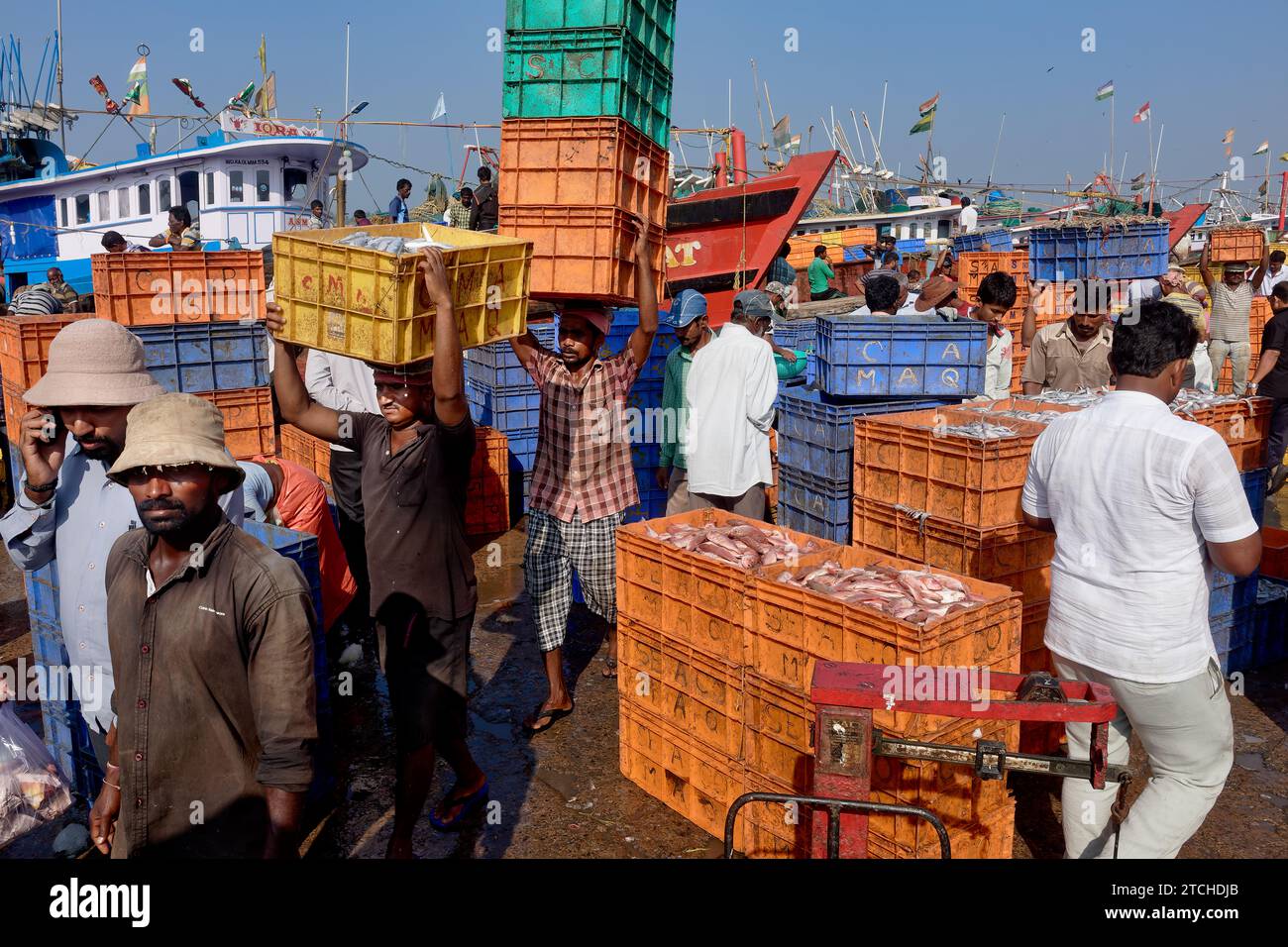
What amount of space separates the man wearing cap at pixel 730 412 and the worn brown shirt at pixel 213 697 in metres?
4.33

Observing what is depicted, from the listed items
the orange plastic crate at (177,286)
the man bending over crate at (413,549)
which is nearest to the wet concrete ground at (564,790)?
the man bending over crate at (413,549)

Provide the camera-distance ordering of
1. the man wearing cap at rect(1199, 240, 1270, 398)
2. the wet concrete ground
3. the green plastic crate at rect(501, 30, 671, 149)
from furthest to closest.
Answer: the man wearing cap at rect(1199, 240, 1270, 398) → the green plastic crate at rect(501, 30, 671, 149) → the wet concrete ground

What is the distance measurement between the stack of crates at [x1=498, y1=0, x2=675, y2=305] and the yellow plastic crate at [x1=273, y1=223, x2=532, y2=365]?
1.06 metres

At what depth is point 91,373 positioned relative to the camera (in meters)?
3.46

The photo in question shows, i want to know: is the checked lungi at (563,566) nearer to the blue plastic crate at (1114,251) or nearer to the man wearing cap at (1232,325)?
the blue plastic crate at (1114,251)

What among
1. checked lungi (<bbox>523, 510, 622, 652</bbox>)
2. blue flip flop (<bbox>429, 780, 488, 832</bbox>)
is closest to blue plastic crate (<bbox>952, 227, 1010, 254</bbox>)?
checked lungi (<bbox>523, 510, 622, 652</bbox>)

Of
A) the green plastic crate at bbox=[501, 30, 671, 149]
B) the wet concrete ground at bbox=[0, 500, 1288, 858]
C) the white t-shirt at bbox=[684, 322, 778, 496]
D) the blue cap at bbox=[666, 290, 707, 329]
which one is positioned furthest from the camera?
the blue cap at bbox=[666, 290, 707, 329]

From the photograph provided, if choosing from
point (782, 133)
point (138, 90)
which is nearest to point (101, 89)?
point (138, 90)

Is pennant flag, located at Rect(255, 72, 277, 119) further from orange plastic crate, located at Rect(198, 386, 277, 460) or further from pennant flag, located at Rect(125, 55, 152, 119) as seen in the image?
orange plastic crate, located at Rect(198, 386, 277, 460)

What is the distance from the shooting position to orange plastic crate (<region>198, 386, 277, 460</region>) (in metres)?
7.41

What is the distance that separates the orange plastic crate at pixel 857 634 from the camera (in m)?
3.71

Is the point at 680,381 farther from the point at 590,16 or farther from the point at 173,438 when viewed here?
the point at 173,438

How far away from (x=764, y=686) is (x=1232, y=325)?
11.8 meters
